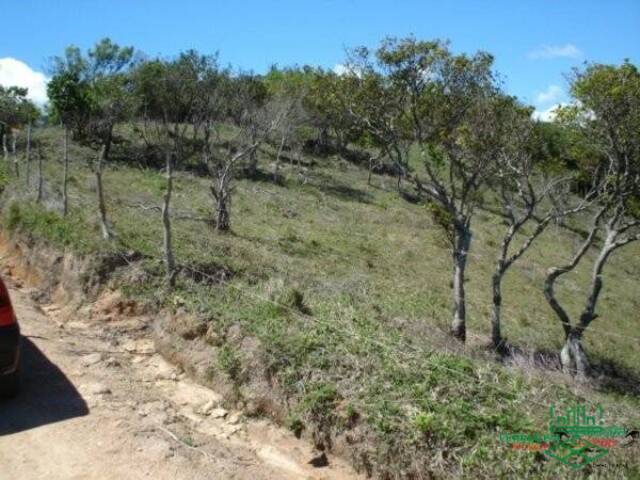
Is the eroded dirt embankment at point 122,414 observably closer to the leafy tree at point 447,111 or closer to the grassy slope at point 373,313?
the grassy slope at point 373,313

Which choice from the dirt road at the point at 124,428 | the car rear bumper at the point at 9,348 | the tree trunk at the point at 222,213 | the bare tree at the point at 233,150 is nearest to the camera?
the dirt road at the point at 124,428

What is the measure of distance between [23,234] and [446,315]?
10386 millimetres

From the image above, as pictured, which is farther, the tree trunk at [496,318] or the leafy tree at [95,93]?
the leafy tree at [95,93]

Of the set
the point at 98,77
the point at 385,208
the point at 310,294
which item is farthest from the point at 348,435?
the point at 98,77

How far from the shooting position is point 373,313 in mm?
10125

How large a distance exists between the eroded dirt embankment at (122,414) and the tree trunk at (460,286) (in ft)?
22.1

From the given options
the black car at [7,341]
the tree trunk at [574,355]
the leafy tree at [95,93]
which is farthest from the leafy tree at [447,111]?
the leafy tree at [95,93]

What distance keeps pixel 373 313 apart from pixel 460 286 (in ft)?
12.1

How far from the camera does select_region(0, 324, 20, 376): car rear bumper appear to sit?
6113 mm

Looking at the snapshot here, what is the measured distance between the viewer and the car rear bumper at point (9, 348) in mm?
6113

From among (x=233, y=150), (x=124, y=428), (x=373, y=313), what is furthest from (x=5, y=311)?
(x=233, y=150)

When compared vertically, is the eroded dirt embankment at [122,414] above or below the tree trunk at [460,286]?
below

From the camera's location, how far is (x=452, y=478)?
17.3ft

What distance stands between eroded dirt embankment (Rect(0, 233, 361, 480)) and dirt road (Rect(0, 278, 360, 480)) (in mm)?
11
